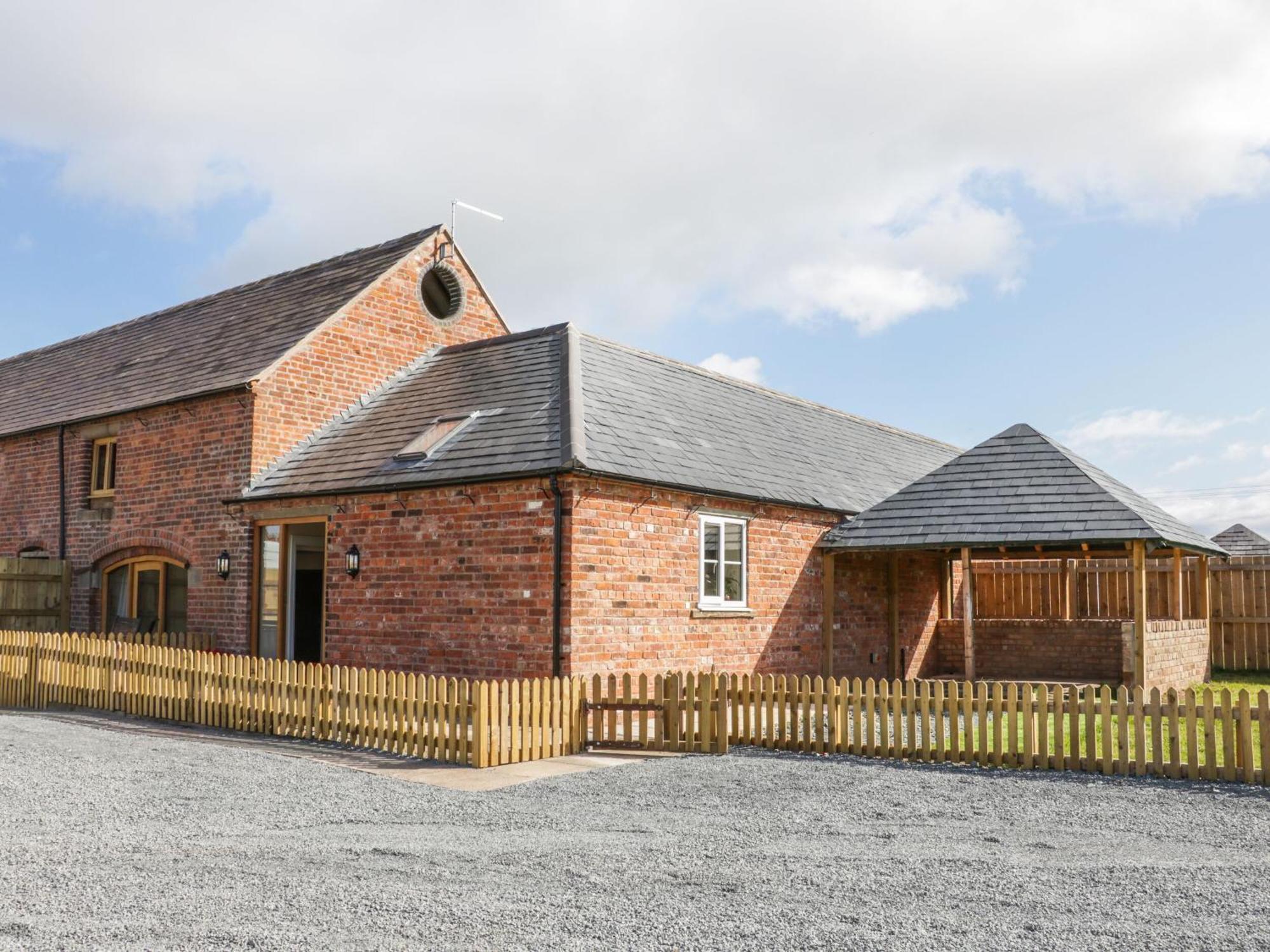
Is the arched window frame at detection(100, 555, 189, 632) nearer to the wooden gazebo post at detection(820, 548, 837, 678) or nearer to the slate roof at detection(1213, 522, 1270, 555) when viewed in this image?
the wooden gazebo post at detection(820, 548, 837, 678)

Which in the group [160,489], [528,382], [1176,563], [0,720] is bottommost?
[0,720]

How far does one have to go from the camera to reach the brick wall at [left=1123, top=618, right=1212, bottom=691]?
17094mm

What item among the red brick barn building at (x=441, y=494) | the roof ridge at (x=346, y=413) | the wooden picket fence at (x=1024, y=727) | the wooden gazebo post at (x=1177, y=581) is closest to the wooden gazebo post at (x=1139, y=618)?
the wooden gazebo post at (x=1177, y=581)

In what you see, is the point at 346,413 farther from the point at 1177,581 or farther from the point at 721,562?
the point at 1177,581

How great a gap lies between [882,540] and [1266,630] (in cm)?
1088

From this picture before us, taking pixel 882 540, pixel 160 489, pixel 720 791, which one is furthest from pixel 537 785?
pixel 160 489

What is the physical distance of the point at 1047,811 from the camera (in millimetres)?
8656

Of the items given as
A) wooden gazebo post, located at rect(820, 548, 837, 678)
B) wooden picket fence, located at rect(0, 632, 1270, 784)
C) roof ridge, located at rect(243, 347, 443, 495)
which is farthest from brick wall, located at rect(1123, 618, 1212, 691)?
roof ridge, located at rect(243, 347, 443, 495)

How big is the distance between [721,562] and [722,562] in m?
0.03

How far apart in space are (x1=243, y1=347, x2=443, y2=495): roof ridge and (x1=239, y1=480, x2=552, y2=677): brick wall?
1704 mm

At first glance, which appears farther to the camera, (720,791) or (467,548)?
(467,548)

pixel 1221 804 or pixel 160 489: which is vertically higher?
pixel 160 489

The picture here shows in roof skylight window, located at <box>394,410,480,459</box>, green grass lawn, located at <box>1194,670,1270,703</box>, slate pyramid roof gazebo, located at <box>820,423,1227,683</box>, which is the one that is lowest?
green grass lawn, located at <box>1194,670,1270,703</box>

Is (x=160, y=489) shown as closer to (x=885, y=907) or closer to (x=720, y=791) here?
(x=720, y=791)
